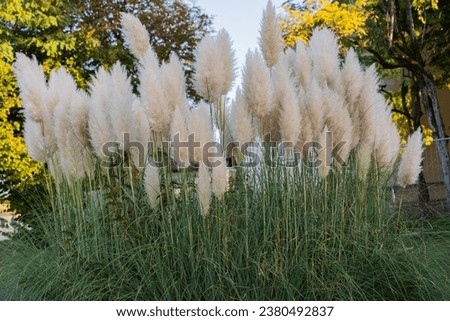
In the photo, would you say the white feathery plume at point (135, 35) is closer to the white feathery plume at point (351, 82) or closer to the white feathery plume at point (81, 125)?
the white feathery plume at point (81, 125)

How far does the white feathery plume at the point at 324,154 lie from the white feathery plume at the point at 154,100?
2.93 feet

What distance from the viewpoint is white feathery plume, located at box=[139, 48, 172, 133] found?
11.8ft

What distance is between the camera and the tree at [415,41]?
1059cm

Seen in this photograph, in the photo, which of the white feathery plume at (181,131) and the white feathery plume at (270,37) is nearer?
the white feathery plume at (181,131)

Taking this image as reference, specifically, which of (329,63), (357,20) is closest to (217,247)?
(329,63)

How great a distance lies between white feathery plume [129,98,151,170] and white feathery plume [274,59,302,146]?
777 mm

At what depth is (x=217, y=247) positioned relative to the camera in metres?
3.64

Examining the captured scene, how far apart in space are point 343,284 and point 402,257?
1.61 ft

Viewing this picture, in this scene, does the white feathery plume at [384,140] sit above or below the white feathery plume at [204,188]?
above

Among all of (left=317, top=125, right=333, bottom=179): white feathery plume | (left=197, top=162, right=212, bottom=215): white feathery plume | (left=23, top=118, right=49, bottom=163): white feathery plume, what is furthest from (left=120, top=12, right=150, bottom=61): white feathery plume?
(left=317, top=125, right=333, bottom=179): white feathery plume

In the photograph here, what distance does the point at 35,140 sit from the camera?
14.3ft

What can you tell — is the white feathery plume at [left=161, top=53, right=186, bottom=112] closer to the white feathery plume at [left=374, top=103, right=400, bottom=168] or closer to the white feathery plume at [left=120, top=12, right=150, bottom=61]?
the white feathery plume at [left=120, top=12, right=150, bottom=61]
